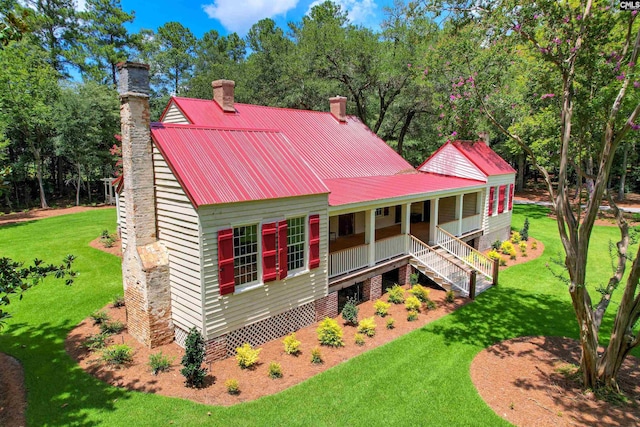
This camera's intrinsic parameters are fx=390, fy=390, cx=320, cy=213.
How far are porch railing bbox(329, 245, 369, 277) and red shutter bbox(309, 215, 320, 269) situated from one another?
148 cm

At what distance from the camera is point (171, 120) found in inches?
727

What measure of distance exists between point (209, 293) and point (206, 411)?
2662 mm

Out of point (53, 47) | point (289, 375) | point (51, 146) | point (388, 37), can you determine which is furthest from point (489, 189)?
point (53, 47)

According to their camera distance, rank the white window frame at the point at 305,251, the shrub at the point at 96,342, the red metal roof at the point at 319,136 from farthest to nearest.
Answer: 1. the red metal roof at the point at 319,136
2. the white window frame at the point at 305,251
3. the shrub at the point at 96,342

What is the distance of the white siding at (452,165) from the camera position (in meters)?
20.8

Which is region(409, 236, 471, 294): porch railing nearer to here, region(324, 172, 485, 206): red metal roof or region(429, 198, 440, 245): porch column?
region(429, 198, 440, 245): porch column

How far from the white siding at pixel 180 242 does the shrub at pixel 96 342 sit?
214 cm

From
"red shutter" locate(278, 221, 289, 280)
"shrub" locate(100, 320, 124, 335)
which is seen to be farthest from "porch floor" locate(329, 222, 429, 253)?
"shrub" locate(100, 320, 124, 335)

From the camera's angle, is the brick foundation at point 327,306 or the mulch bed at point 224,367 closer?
the mulch bed at point 224,367

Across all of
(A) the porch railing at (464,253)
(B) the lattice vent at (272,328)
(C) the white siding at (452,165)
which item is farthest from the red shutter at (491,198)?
(B) the lattice vent at (272,328)

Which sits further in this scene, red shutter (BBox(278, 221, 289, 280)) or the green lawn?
red shutter (BBox(278, 221, 289, 280))

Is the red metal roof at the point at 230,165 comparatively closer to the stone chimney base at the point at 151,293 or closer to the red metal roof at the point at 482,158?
the stone chimney base at the point at 151,293

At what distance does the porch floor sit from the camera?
637 inches

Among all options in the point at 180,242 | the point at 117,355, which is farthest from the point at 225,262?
the point at 117,355
